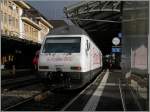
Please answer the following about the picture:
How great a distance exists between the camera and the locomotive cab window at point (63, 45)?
19766 millimetres

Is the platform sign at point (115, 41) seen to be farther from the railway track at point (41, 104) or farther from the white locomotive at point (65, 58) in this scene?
the railway track at point (41, 104)

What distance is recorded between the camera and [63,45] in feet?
65.0

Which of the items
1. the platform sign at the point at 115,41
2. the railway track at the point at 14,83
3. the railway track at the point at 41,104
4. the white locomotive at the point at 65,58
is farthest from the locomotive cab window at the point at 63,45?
the platform sign at the point at 115,41

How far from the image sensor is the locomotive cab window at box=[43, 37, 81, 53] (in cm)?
1977

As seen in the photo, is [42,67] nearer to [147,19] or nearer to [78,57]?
[78,57]

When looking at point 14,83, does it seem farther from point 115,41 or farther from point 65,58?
point 115,41

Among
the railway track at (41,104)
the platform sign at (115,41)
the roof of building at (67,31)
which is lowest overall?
the railway track at (41,104)

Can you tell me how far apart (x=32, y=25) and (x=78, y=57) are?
7165 cm

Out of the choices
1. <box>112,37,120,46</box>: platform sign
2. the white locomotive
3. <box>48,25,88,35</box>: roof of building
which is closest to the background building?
<box>112,37,120,46</box>: platform sign

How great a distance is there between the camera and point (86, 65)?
2031 cm

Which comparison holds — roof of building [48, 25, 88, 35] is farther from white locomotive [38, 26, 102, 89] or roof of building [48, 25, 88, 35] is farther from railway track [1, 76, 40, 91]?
railway track [1, 76, 40, 91]

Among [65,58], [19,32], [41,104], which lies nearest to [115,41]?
[65,58]

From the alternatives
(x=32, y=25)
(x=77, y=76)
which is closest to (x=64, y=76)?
(x=77, y=76)

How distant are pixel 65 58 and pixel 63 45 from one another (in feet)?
2.03
